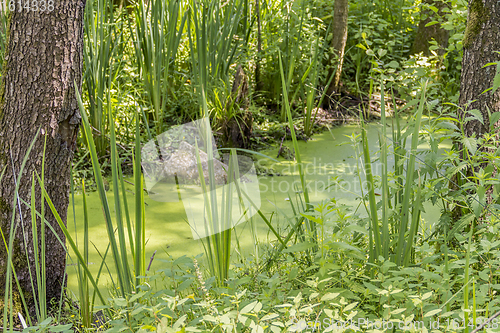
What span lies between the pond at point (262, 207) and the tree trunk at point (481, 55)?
0.37m

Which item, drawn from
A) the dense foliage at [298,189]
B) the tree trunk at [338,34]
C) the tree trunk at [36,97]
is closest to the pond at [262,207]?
the dense foliage at [298,189]

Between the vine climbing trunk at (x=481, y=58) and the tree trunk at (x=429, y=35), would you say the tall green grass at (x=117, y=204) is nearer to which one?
the vine climbing trunk at (x=481, y=58)

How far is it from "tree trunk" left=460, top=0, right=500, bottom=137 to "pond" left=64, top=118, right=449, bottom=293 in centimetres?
37

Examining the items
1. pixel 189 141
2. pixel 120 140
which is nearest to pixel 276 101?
pixel 189 141

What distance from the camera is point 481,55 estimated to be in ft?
4.84

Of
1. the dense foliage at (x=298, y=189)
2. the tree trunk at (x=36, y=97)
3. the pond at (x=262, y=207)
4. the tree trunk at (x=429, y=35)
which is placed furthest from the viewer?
the tree trunk at (x=429, y=35)

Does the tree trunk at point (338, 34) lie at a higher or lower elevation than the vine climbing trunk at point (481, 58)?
higher

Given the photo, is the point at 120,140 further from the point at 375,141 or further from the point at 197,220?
the point at 375,141

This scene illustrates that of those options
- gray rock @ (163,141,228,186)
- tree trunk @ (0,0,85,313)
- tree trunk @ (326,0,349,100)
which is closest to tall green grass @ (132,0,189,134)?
gray rock @ (163,141,228,186)

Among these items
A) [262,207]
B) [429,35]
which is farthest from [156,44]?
[429,35]

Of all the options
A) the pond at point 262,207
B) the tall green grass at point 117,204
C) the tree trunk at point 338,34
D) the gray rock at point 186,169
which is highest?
the tree trunk at point 338,34

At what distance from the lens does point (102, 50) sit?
2350mm

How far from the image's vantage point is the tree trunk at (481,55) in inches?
57.2

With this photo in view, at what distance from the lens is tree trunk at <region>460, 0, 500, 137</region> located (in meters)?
1.45
